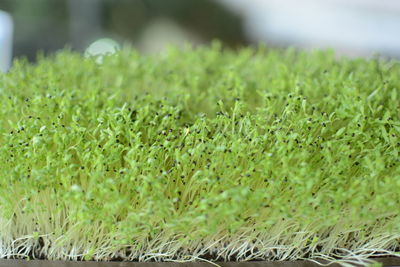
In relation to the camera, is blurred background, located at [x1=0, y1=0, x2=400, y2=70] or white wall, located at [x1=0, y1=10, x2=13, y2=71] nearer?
white wall, located at [x1=0, y1=10, x2=13, y2=71]

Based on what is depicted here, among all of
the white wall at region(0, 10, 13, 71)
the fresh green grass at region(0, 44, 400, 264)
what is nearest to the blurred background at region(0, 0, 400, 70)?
the white wall at region(0, 10, 13, 71)

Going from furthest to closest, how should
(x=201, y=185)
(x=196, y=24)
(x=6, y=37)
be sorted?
1. (x=196, y=24)
2. (x=6, y=37)
3. (x=201, y=185)

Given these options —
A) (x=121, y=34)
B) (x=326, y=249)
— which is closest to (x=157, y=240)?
(x=326, y=249)

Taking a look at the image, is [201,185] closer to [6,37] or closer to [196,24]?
[6,37]

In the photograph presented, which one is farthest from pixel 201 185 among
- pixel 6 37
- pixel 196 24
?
pixel 196 24

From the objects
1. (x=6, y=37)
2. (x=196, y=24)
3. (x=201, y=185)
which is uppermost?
(x=196, y=24)

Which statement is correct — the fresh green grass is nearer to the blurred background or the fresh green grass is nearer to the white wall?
the white wall
